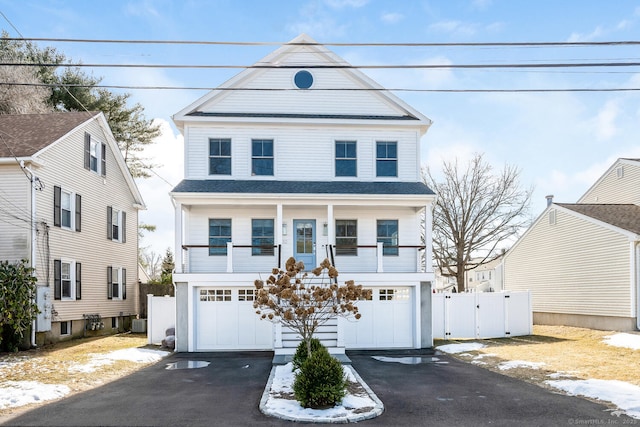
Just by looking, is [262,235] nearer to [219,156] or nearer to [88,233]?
[219,156]

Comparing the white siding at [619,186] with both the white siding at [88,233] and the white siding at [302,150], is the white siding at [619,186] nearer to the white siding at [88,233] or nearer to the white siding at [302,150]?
the white siding at [302,150]

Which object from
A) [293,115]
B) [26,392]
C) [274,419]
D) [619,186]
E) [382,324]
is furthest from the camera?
[619,186]

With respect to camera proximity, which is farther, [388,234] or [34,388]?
[388,234]

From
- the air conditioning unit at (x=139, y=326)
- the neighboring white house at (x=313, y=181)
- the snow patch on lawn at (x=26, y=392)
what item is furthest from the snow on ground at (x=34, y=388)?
the air conditioning unit at (x=139, y=326)

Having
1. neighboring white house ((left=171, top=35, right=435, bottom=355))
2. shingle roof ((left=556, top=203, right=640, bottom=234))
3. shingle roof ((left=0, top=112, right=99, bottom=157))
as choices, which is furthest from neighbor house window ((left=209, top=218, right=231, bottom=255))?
shingle roof ((left=556, top=203, right=640, bottom=234))

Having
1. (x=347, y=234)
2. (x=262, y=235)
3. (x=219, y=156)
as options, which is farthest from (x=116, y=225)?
(x=347, y=234)

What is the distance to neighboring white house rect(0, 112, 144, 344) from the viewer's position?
18250 mm

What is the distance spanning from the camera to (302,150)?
19.4 meters

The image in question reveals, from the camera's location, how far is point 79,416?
8.92 metres

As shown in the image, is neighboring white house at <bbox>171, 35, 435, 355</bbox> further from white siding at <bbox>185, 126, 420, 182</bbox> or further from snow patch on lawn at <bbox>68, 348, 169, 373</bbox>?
snow patch on lawn at <bbox>68, 348, 169, 373</bbox>

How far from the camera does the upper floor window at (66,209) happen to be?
19.8 m

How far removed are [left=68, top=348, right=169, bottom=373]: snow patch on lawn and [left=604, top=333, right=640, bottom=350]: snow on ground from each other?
14.2 meters

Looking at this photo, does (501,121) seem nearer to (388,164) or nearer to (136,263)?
(388,164)

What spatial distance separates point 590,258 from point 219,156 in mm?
15392
